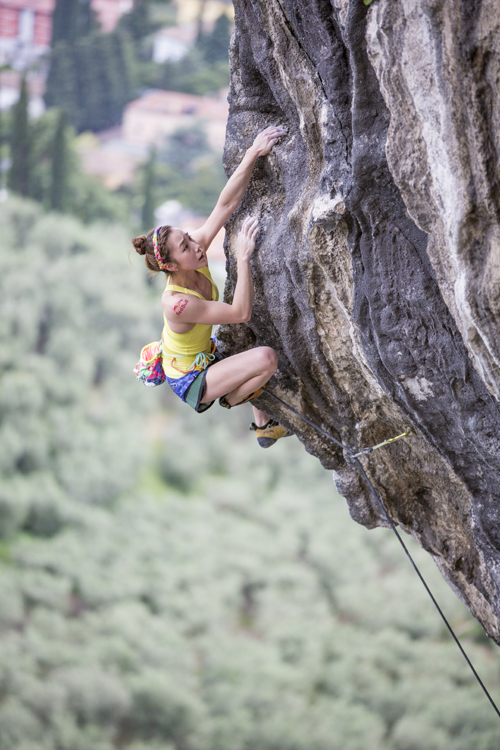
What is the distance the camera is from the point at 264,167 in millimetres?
4738

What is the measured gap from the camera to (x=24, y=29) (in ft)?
74.9

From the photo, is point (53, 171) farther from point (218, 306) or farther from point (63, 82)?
point (218, 306)

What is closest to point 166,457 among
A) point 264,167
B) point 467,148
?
point 264,167

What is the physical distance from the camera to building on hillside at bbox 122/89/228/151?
25.8 meters

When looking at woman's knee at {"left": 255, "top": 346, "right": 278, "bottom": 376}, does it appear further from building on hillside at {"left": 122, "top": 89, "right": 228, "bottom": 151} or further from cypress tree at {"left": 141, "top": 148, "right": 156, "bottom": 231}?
building on hillside at {"left": 122, "top": 89, "right": 228, "bottom": 151}

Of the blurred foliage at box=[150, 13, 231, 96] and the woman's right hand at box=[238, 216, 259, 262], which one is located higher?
the blurred foliage at box=[150, 13, 231, 96]

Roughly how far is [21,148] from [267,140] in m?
21.1

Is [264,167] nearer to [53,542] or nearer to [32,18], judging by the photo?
[53,542]

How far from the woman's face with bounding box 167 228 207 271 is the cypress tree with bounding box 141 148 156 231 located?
2047cm

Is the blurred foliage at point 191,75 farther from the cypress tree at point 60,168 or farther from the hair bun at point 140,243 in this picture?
the hair bun at point 140,243

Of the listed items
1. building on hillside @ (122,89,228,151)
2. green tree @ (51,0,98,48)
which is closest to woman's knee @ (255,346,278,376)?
building on hillside @ (122,89,228,151)

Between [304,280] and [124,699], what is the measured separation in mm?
15238

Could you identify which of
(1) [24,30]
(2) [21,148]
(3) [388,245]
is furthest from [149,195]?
(3) [388,245]

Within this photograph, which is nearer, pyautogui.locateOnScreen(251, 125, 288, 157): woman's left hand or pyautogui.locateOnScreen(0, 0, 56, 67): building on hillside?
pyautogui.locateOnScreen(251, 125, 288, 157): woman's left hand
